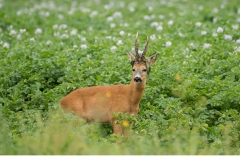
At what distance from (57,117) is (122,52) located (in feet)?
15.4

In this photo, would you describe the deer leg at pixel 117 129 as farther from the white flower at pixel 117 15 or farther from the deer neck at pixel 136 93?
Result: the white flower at pixel 117 15

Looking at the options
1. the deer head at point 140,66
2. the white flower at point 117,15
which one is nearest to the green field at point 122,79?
the white flower at point 117,15

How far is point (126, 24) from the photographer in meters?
17.0

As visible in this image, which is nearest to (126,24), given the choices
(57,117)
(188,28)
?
(188,28)

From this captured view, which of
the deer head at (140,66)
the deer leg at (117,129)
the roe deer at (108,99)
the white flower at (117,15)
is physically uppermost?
the white flower at (117,15)

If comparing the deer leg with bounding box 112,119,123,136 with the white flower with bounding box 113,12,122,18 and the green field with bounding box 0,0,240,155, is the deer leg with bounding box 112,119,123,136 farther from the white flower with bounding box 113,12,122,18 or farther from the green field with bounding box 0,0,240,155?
the white flower with bounding box 113,12,122,18

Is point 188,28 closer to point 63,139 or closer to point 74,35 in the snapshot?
point 74,35

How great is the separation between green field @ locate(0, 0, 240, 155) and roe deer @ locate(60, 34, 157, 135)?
0.22m

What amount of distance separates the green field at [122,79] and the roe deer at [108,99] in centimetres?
22

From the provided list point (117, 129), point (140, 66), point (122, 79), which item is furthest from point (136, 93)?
point (122, 79)

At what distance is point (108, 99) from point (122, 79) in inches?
45.0

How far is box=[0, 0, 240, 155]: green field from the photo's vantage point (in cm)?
820

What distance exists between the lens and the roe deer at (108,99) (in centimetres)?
1040

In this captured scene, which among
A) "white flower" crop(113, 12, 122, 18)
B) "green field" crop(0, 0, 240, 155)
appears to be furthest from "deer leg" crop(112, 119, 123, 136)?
"white flower" crop(113, 12, 122, 18)
